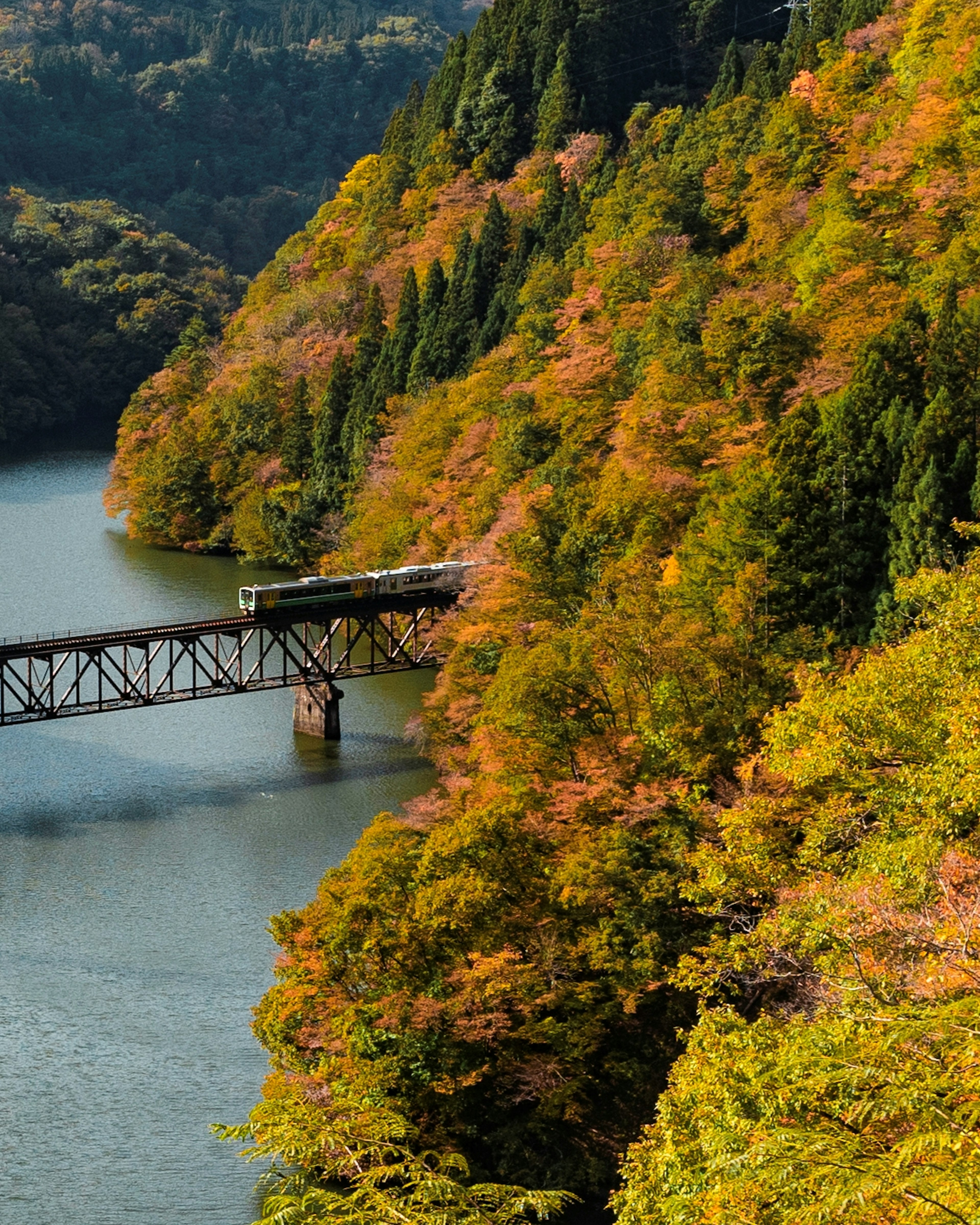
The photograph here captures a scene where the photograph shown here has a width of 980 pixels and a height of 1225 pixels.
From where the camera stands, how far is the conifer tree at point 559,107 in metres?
94.8

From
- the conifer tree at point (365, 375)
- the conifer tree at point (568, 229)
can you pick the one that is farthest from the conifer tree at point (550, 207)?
the conifer tree at point (365, 375)

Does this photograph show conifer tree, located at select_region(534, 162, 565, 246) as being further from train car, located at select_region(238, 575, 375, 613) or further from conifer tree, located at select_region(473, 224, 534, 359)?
train car, located at select_region(238, 575, 375, 613)

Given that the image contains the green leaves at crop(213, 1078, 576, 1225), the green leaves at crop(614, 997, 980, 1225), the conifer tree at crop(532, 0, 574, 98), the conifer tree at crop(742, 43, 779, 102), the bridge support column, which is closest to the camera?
the green leaves at crop(614, 997, 980, 1225)

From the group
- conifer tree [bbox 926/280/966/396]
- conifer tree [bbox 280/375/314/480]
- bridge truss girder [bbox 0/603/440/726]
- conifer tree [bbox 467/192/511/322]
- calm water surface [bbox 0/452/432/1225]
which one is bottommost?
calm water surface [bbox 0/452/432/1225]

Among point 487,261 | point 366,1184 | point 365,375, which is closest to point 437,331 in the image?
point 487,261

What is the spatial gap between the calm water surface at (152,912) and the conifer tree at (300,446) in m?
20.1

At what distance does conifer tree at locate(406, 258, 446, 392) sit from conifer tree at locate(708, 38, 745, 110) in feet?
51.3

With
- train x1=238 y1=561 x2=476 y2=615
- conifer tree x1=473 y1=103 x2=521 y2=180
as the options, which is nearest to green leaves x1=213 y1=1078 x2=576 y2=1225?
train x1=238 y1=561 x2=476 y2=615

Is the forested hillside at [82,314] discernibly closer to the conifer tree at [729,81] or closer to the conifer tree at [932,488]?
the conifer tree at [729,81]

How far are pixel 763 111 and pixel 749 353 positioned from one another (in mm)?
26925

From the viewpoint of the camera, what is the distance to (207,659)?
66.0 metres

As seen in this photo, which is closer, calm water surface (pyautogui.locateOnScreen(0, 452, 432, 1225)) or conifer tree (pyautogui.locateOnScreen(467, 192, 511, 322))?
calm water surface (pyautogui.locateOnScreen(0, 452, 432, 1225))

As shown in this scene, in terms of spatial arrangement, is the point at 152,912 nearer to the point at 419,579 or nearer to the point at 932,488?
the point at 932,488

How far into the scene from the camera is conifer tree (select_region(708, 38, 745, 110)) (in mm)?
82875
